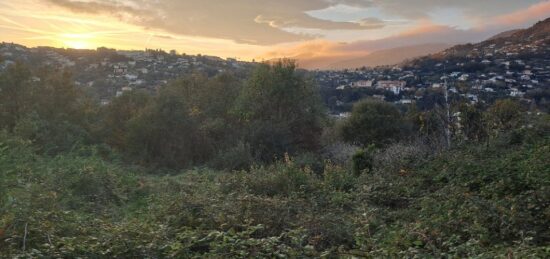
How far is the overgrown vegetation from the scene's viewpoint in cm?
550

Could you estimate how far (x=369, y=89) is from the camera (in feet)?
140

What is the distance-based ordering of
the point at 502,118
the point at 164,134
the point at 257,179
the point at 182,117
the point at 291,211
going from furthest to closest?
the point at 182,117 → the point at 164,134 → the point at 502,118 → the point at 257,179 → the point at 291,211

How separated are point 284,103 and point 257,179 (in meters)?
12.0

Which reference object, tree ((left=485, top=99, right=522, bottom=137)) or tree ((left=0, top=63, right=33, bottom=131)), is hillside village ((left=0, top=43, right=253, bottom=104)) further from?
tree ((left=485, top=99, right=522, bottom=137))

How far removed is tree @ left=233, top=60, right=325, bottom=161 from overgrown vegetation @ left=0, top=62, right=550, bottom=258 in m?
0.07

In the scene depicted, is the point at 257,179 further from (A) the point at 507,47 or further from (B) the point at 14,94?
(A) the point at 507,47

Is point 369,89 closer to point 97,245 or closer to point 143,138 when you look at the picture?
point 143,138

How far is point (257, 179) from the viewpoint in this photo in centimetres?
1102

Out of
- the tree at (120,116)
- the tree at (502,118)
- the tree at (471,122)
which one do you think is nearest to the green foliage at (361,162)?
the tree at (502,118)

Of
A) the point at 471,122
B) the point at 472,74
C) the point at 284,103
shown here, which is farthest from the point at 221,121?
the point at 472,74

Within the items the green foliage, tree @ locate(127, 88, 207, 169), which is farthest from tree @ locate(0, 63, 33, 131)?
the green foliage

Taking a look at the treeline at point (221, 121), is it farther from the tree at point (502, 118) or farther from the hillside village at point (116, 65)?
the hillside village at point (116, 65)

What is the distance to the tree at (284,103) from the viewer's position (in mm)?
22297

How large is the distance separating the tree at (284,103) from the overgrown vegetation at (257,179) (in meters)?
0.07
